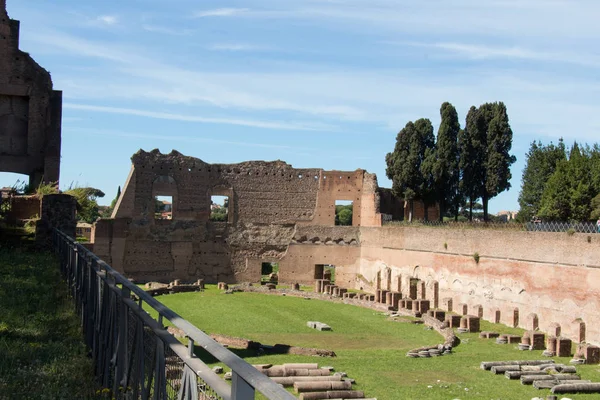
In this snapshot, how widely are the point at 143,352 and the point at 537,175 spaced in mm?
38819

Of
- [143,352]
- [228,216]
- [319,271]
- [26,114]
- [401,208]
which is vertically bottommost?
[319,271]

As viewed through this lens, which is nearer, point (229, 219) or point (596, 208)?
point (596, 208)

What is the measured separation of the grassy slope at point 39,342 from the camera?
17.4 feet

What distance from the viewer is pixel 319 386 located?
11.6 metres

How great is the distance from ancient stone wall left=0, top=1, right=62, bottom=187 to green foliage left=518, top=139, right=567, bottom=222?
2648cm

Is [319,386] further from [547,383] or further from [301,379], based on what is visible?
[547,383]

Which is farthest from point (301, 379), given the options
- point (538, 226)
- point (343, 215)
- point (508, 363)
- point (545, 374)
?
point (343, 215)

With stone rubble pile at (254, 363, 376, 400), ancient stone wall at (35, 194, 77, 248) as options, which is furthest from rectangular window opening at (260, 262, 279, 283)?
stone rubble pile at (254, 363, 376, 400)

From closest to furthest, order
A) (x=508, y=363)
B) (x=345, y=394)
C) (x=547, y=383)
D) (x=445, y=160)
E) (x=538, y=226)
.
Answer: (x=345, y=394)
(x=547, y=383)
(x=508, y=363)
(x=538, y=226)
(x=445, y=160)

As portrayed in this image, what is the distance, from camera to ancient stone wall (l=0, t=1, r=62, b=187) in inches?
870

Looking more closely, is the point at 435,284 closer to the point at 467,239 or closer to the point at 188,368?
the point at 467,239

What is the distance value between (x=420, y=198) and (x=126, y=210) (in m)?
13.7

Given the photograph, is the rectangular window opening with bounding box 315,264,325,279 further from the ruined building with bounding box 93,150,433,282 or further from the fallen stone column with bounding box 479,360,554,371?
the fallen stone column with bounding box 479,360,554,371

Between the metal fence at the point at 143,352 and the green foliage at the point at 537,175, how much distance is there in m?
35.5
